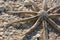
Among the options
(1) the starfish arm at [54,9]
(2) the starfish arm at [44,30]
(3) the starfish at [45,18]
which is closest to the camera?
(2) the starfish arm at [44,30]

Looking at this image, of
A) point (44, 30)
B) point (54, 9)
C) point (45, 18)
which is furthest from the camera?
point (54, 9)

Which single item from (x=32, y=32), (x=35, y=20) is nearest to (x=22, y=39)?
(x=32, y=32)

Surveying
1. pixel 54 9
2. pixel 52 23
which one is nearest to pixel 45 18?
pixel 52 23

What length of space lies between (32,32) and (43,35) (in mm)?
181

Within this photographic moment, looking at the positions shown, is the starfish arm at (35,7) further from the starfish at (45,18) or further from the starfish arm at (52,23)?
the starfish arm at (52,23)

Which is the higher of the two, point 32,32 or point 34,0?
point 34,0

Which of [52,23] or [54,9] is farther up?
[54,9]

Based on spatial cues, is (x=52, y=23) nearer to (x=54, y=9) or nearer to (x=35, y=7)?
(x=54, y=9)

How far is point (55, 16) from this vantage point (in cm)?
244

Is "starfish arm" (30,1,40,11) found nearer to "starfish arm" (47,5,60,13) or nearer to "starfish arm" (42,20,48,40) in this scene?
"starfish arm" (47,5,60,13)

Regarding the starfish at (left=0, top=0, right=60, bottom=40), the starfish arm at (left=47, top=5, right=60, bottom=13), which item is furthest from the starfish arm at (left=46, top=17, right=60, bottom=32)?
the starfish arm at (left=47, top=5, right=60, bottom=13)

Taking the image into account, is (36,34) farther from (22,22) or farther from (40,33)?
(22,22)

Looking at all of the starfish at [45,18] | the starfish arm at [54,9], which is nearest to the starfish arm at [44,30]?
the starfish at [45,18]

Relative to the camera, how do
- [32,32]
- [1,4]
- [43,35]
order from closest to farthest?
[43,35], [32,32], [1,4]
